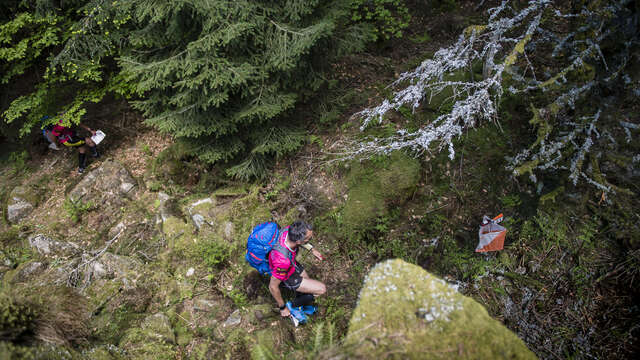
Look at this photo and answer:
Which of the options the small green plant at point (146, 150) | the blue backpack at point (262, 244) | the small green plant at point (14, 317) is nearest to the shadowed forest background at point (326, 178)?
the small green plant at point (14, 317)

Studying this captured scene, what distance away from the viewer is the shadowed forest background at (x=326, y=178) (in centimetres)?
396

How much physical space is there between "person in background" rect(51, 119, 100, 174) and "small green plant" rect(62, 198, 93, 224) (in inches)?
53.1

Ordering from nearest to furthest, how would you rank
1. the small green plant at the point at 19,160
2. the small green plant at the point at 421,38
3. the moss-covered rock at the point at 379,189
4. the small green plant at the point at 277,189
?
the moss-covered rock at the point at 379,189, the small green plant at the point at 277,189, the small green plant at the point at 421,38, the small green plant at the point at 19,160

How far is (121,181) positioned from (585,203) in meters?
10.2

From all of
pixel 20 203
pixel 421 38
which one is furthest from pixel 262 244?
pixel 20 203

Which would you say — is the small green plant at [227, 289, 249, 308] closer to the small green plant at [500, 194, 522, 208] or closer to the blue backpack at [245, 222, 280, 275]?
the blue backpack at [245, 222, 280, 275]

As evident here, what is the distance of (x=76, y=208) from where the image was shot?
24.5 ft

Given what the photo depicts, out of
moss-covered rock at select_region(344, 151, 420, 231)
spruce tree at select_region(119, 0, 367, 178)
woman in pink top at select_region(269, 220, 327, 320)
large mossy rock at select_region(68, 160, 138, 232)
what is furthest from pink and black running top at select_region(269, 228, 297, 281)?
large mossy rock at select_region(68, 160, 138, 232)

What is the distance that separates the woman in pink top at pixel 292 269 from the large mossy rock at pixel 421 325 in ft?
6.13

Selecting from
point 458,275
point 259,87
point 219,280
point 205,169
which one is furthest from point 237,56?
point 458,275

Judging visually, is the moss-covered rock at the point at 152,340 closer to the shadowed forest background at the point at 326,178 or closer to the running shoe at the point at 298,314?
the shadowed forest background at the point at 326,178

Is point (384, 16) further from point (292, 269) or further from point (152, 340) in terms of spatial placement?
point (152, 340)

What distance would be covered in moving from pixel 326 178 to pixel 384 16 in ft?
15.9

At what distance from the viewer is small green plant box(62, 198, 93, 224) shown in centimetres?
739
